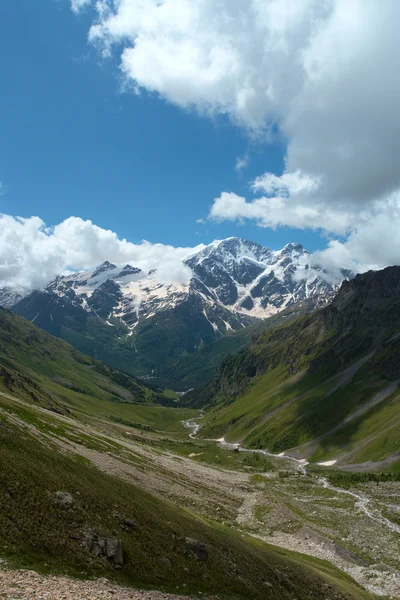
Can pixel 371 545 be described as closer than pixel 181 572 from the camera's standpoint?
No

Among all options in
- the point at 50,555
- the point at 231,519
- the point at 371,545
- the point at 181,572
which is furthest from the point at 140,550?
the point at 371,545

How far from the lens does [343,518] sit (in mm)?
89625

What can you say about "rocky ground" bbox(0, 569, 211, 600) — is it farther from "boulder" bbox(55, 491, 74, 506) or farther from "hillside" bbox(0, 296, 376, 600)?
"boulder" bbox(55, 491, 74, 506)

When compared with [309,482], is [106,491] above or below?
above

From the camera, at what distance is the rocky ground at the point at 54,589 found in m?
22.8

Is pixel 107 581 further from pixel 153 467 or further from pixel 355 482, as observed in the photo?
pixel 355 482

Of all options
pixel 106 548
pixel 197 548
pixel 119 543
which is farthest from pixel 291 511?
pixel 106 548

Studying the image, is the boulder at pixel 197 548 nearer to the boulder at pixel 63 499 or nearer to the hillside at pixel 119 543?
the hillside at pixel 119 543

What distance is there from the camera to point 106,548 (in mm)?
31125

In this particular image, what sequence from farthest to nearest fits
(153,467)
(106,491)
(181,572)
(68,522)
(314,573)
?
(153,467) < (314,573) < (106,491) < (181,572) < (68,522)

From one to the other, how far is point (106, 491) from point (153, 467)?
6325cm

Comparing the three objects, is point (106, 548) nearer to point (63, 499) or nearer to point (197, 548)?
point (63, 499)

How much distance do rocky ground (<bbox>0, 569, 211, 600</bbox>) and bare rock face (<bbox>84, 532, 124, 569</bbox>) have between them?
2694 mm

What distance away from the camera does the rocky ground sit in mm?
22753
